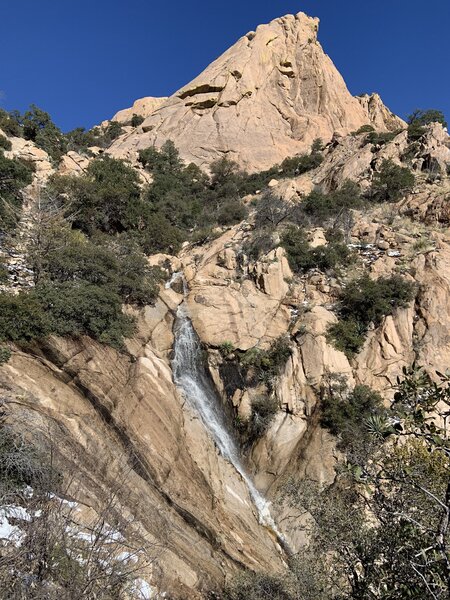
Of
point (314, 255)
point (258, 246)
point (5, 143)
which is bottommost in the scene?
point (314, 255)

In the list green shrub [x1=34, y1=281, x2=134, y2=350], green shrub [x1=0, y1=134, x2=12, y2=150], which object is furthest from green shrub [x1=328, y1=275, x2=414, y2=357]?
green shrub [x1=0, y1=134, x2=12, y2=150]

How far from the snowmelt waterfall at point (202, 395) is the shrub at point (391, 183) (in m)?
16.1

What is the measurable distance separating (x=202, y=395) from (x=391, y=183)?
60.8 ft

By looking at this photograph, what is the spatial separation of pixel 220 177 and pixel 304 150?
35.8ft

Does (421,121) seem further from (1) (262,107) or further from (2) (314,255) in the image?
(2) (314,255)

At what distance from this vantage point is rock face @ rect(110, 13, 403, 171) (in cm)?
4331

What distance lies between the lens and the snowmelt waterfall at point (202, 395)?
556 inches

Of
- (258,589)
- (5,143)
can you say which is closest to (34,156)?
(5,143)

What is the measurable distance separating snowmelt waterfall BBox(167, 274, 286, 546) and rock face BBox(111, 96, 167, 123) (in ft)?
160

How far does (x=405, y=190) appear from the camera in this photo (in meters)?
25.4

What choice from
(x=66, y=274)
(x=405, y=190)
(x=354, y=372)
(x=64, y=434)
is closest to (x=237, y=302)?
(x=354, y=372)

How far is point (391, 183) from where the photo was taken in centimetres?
2547

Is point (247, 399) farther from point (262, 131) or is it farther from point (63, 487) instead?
point (262, 131)

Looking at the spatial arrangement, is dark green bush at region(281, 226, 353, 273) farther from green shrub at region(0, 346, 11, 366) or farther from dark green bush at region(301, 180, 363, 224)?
green shrub at region(0, 346, 11, 366)
